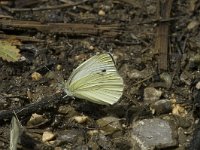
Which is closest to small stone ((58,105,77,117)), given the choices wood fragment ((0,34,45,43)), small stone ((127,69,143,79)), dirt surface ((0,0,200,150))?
dirt surface ((0,0,200,150))

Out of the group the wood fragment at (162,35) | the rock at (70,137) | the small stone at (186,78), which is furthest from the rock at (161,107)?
the rock at (70,137)

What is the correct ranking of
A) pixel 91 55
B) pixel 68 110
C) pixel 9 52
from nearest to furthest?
pixel 68 110 → pixel 9 52 → pixel 91 55

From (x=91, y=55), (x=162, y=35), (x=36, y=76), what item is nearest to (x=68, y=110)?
(x=36, y=76)

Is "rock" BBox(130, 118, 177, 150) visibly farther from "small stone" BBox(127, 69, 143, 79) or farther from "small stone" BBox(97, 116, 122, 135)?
"small stone" BBox(127, 69, 143, 79)

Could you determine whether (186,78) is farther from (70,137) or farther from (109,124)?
(70,137)

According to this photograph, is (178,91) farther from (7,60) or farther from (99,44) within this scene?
(7,60)
